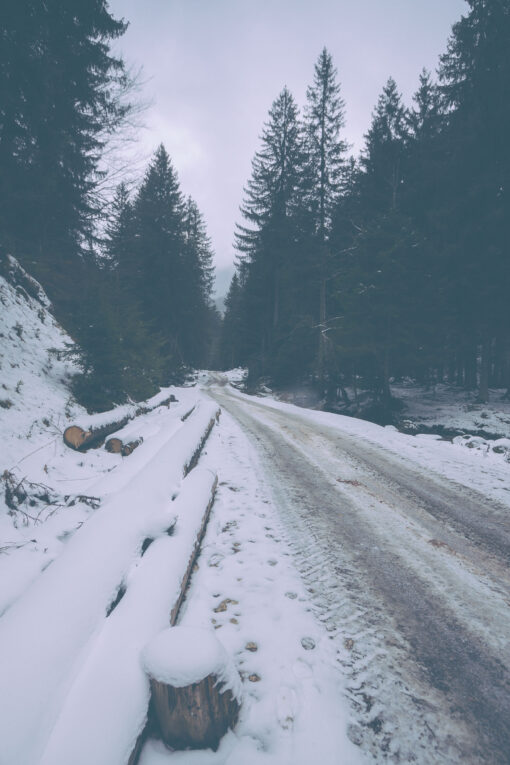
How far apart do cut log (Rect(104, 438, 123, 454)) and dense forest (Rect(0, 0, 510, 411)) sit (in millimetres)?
1661

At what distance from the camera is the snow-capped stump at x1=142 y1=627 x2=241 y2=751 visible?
4.68ft

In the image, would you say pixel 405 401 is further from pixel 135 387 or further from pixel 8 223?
pixel 8 223

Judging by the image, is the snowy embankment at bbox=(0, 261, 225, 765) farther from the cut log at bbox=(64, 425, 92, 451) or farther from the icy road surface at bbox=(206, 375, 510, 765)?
the icy road surface at bbox=(206, 375, 510, 765)

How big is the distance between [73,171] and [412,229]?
15369mm

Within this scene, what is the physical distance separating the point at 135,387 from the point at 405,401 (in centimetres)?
1470

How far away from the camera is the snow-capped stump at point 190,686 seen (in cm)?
143

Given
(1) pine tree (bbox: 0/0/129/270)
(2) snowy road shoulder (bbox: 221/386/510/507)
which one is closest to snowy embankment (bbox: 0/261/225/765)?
(2) snowy road shoulder (bbox: 221/386/510/507)

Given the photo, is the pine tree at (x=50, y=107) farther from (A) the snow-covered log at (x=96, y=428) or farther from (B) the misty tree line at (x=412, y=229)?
(B) the misty tree line at (x=412, y=229)

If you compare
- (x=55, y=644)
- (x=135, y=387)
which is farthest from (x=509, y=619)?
(x=135, y=387)

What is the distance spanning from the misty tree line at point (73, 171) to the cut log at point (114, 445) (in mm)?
1665

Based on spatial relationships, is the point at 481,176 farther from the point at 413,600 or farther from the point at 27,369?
the point at 27,369

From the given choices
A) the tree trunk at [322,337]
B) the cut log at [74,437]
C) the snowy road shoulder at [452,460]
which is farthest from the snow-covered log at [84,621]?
the tree trunk at [322,337]

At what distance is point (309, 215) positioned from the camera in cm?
1888

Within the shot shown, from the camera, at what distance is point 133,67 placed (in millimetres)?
10883
